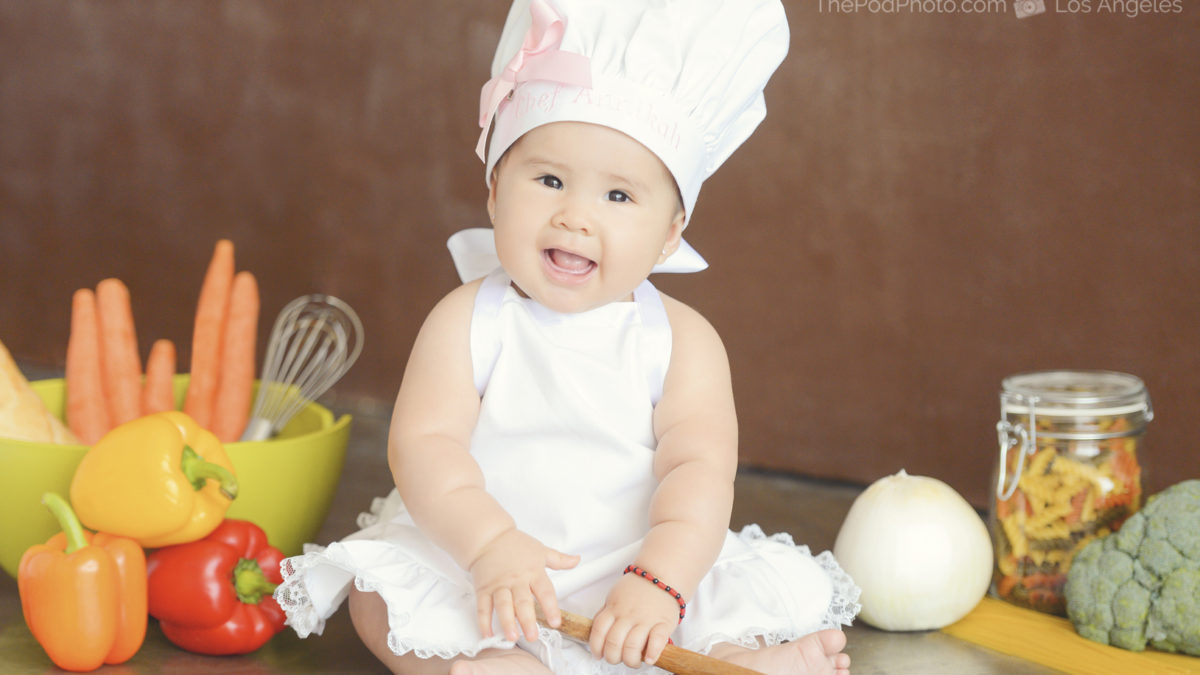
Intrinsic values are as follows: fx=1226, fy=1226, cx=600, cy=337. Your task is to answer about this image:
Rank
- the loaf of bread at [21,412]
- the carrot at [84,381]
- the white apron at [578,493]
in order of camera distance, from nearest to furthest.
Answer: the white apron at [578,493] < the loaf of bread at [21,412] < the carrot at [84,381]

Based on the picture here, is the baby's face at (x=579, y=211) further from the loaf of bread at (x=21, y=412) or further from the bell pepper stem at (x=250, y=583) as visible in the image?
the loaf of bread at (x=21, y=412)

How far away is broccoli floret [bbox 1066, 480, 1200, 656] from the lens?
3.93 ft

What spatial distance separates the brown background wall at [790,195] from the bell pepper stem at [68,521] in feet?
3.25

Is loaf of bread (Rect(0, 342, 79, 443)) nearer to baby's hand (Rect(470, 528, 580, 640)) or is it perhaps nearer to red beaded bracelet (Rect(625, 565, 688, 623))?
baby's hand (Rect(470, 528, 580, 640))

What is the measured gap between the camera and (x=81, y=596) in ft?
3.60

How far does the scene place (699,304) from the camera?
1.85 metres

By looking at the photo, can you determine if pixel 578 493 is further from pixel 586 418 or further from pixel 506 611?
pixel 506 611

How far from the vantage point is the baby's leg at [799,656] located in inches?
40.4

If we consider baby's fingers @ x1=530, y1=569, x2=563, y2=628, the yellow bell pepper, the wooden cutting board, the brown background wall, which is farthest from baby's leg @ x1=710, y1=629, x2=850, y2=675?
the brown background wall

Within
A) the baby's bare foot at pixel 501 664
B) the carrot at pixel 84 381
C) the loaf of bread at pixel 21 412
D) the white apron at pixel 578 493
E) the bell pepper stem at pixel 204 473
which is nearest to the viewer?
the baby's bare foot at pixel 501 664

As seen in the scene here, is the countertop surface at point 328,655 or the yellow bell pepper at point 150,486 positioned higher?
the yellow bell pepper at point 150,486

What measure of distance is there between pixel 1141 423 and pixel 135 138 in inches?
71.1

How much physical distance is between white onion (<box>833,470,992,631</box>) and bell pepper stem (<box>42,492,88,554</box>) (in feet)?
2.50

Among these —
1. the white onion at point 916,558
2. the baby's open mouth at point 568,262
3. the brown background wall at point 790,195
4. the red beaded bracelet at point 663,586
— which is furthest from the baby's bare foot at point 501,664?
the brown background wall at point 790,195
